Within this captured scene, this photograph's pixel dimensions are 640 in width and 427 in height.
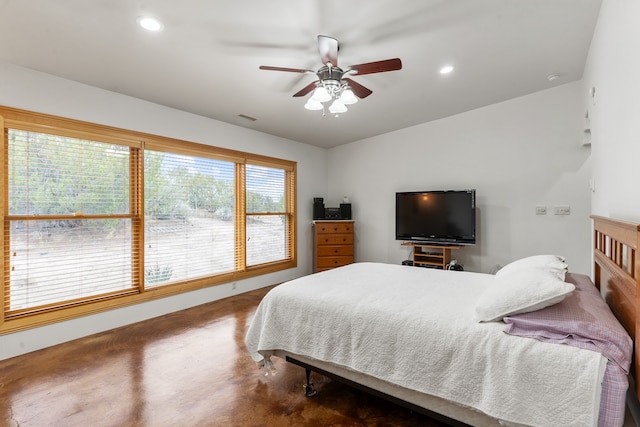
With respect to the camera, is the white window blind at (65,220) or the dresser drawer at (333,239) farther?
the dresser drawer at (333,239)

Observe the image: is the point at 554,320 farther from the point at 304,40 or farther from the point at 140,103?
the point at 140,103

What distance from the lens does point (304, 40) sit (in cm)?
257

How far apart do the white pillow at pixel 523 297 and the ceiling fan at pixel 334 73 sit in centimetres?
166

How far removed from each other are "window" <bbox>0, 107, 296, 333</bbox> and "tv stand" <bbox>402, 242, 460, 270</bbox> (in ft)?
8.01

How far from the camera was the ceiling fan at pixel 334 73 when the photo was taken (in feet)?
7.55

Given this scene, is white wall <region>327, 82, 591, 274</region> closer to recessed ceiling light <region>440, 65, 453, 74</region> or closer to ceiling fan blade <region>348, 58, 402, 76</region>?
recessed ceiling light <region>440, 65, 453, 74</region>

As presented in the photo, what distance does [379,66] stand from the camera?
2.29 metres

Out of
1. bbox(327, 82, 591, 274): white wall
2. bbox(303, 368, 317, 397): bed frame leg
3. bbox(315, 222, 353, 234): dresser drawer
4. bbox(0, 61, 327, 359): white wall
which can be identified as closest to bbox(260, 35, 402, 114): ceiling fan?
bbox(0, 61, 327, 359): white wall

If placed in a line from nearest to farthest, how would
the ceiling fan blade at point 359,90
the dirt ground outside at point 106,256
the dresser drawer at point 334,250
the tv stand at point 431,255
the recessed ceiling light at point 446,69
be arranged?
the ceiling fan blade at point 359,90
the dirt ground outside at point 106,256
the recessed ceiling light at point 446,69
the tv stand at point 431,255
the dresser drawer at point 334,250

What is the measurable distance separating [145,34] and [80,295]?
2.53 meters

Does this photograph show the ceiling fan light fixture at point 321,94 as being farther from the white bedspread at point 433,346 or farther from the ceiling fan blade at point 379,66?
the white bedspread at point 433,346

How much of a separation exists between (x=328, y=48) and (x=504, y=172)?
3302 millimetres

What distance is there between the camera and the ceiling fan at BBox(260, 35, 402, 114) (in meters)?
2.30

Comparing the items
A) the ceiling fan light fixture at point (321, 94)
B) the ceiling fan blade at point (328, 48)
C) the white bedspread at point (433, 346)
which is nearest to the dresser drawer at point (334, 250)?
the white bedspread at point (433, 346)
